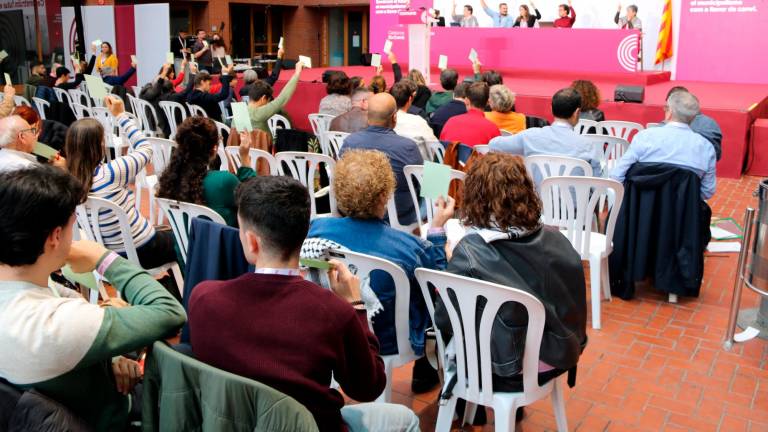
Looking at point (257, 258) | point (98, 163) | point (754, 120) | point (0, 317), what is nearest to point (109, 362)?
point (0, 317)

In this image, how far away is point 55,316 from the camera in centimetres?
151

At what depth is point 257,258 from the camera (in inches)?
68.2

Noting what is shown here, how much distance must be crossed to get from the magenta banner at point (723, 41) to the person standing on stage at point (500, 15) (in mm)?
3148

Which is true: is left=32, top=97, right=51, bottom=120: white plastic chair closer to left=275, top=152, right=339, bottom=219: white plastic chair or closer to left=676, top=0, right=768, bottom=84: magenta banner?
left=275, top=152, right=339, bottom=219: white plastic chair

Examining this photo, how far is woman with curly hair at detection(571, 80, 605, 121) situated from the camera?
5.88 meters

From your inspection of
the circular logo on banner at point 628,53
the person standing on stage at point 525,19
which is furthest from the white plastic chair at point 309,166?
the person standing on stage at point 525,19

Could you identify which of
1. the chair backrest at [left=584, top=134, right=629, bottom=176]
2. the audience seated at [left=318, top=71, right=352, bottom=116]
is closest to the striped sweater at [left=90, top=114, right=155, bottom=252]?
the chair backrest at [left=584, top=134, right=629, bottom=176]

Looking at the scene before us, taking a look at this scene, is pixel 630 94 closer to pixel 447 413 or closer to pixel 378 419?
pixel 447 413

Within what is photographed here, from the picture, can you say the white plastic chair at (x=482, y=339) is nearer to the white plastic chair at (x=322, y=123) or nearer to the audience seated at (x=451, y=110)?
the audience seated at (x=451, y=110)

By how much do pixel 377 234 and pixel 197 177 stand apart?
1.33m

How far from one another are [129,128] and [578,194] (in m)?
2.59

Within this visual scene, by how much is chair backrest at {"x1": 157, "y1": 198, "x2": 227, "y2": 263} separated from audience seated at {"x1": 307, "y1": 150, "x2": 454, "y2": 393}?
0.74 metres

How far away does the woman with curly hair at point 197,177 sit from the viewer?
343 centimetres

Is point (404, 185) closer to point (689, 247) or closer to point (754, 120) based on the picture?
point (689, 247)
